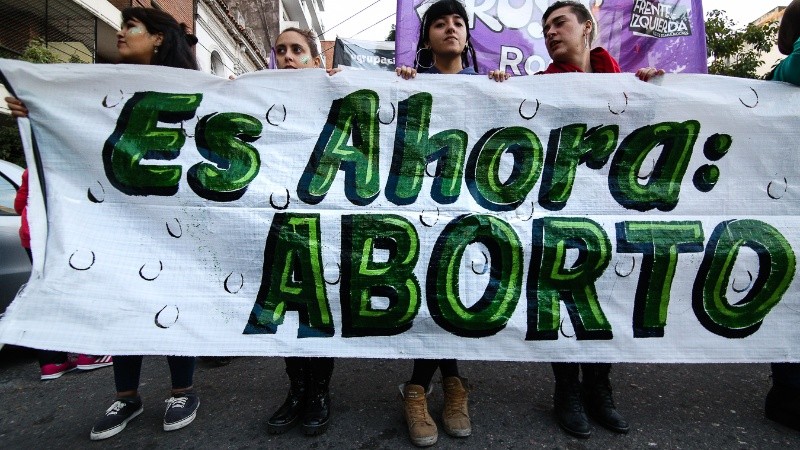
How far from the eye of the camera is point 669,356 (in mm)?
2018

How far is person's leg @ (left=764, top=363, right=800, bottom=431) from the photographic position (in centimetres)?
204

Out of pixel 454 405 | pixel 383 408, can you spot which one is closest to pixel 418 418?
pixel 454 405

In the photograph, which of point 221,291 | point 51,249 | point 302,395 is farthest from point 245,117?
point 302,395

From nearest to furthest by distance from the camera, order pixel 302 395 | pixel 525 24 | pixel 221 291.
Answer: pixel 221 291
pixel 302 395
pixel 525 24

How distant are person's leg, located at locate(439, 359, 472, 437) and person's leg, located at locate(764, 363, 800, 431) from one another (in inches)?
55.5

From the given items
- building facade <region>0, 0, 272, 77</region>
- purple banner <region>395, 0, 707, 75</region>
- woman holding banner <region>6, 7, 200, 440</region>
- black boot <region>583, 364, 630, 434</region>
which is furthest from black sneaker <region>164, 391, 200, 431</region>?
building facade <region>0, 0, 272, 77</region>

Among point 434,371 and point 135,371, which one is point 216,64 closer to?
point 135,371

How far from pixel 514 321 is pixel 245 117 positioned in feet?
4.99

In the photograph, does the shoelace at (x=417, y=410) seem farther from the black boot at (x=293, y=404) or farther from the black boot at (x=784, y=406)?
the black boot at (x=784, y=406)

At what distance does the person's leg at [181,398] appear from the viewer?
81.8 inches

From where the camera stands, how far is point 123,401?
6.93 ft

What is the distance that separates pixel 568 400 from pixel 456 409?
1.67ft

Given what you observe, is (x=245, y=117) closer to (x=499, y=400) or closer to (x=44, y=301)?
(x=44, y=301)

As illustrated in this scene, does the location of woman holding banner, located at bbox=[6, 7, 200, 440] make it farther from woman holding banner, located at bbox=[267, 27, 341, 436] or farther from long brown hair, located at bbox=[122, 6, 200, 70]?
woman holding banner, located at bbox=[267, 27, 341, 436]
